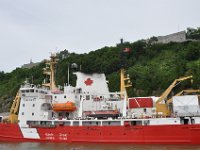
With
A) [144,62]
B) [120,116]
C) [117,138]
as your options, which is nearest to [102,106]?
[120,116]

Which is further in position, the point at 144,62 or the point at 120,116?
the point at 144,62

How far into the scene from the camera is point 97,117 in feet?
86.9

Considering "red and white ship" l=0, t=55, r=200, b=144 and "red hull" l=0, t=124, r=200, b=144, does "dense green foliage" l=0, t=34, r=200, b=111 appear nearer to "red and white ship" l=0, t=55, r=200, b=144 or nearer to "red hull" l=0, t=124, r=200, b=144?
"red and white ship" l=0, t=55, r=200, b=144

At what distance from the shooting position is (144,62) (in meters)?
55.3

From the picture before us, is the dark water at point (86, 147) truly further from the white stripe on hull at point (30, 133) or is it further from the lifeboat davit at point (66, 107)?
the lifeboat davit at point (66, 107)

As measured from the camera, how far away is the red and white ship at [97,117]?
23.7m

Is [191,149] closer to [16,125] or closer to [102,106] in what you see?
[102,106]

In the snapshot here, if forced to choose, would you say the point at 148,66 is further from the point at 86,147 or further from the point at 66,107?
the point at 86,147

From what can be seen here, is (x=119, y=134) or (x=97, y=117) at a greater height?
(x=97, y=117)

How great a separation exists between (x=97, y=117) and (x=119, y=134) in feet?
9.02

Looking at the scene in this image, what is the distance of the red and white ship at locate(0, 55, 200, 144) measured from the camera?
23734 millimetres

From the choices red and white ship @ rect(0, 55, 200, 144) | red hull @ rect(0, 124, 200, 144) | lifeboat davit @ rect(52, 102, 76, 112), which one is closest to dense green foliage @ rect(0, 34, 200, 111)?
red and white ship @ rect(0, 55, 200, 144)

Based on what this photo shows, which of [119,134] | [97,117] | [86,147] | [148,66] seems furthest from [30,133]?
[148,66]

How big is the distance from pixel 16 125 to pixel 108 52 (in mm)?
35578
